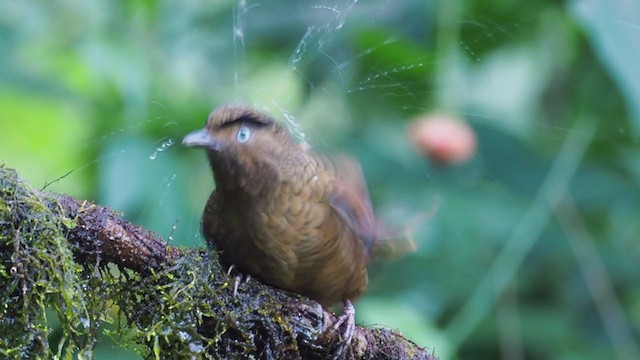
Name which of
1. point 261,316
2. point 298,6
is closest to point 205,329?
point 261,316

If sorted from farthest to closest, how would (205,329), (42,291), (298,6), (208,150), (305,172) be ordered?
(298,6) < (305,172) < (208,150) < (205,329) < (42,291)

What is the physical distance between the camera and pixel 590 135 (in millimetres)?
2973

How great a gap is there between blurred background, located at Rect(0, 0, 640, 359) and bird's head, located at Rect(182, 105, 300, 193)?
471 mm

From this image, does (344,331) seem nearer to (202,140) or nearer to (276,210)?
(276,210)

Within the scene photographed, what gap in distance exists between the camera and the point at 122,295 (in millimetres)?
1396

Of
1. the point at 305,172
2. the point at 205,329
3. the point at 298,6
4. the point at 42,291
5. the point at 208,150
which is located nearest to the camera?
the point at 42,291

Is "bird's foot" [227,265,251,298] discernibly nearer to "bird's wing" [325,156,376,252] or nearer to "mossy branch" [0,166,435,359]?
"mossy branch" [0,166,435,359]

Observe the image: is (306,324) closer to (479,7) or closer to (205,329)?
(205,329)

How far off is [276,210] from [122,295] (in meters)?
0.34

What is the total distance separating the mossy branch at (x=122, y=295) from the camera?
1280 mm

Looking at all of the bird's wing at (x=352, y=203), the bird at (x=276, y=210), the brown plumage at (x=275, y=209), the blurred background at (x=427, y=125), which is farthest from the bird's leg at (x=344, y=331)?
the blurred background at (x=427, y=125)

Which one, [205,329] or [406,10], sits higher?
[406,10]

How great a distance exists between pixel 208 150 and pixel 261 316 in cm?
30

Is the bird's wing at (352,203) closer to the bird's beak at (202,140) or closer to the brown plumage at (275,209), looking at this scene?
the brown plumage at (275,209)
